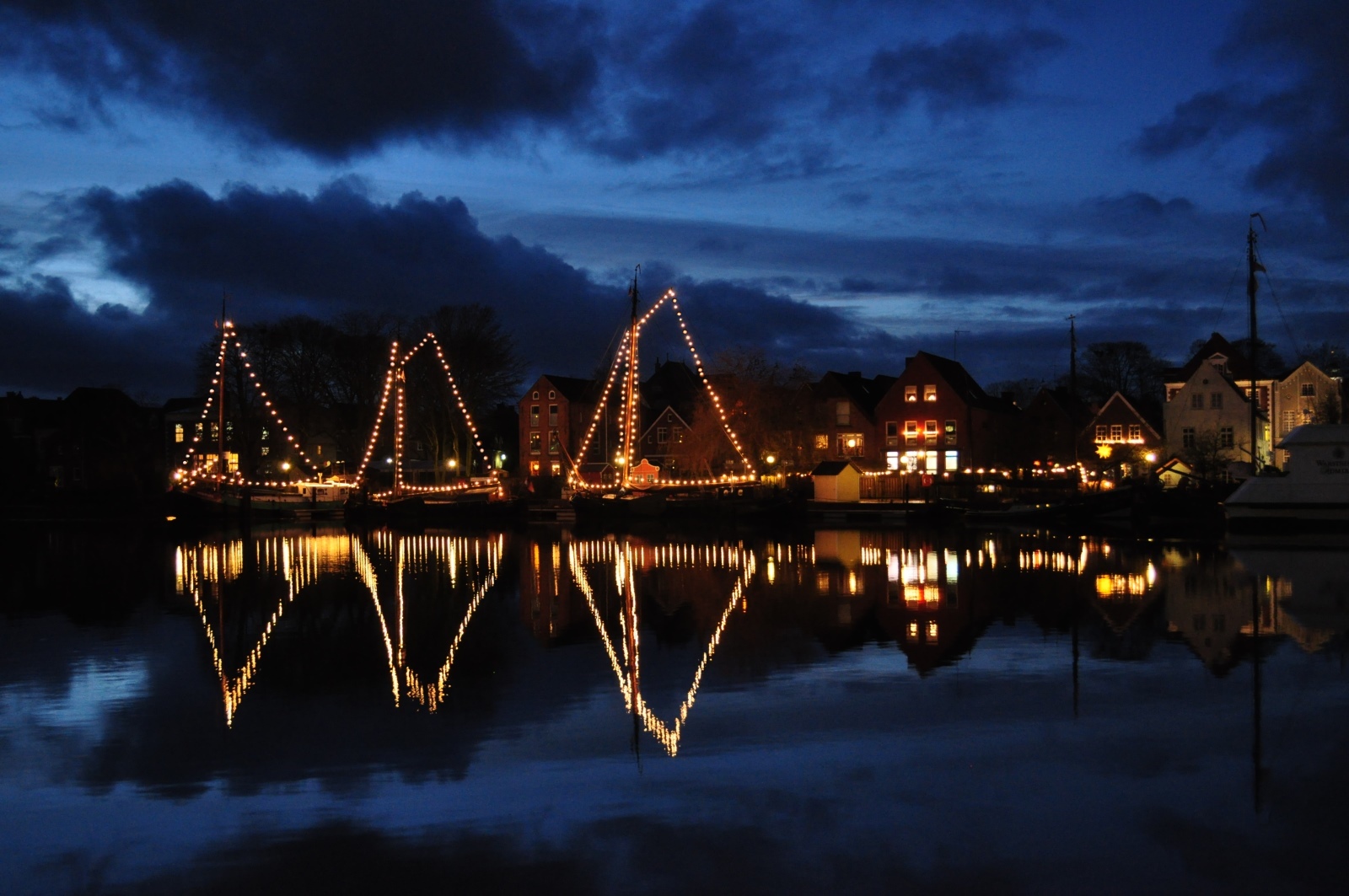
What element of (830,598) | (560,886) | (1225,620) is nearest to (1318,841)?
(560,886)

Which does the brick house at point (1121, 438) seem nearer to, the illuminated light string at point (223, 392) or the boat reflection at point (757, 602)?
the boat reflection at point (757, 602)

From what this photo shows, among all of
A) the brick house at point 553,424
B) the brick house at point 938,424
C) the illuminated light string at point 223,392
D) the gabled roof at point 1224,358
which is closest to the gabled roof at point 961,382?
the brick house at point 938,424

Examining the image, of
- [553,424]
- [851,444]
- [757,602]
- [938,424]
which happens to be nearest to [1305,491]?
[757,602]

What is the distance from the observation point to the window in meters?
75.8

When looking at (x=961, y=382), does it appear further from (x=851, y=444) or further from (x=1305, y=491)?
(x=1305, y=491)

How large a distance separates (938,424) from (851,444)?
5841 millimetres

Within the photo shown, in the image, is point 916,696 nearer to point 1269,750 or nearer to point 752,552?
point 1269,750

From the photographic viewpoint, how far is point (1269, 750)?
931cm

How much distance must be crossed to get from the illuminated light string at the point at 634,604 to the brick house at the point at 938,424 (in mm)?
37702

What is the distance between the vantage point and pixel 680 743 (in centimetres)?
973

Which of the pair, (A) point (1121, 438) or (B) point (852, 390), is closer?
(A) point (1121, 438)

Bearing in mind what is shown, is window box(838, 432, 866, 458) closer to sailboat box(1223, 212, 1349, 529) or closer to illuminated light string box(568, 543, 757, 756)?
sailboat box(1223, 212, 1349, 529)

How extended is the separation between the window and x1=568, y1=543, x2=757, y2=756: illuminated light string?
1511 inches

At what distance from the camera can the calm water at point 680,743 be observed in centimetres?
687
